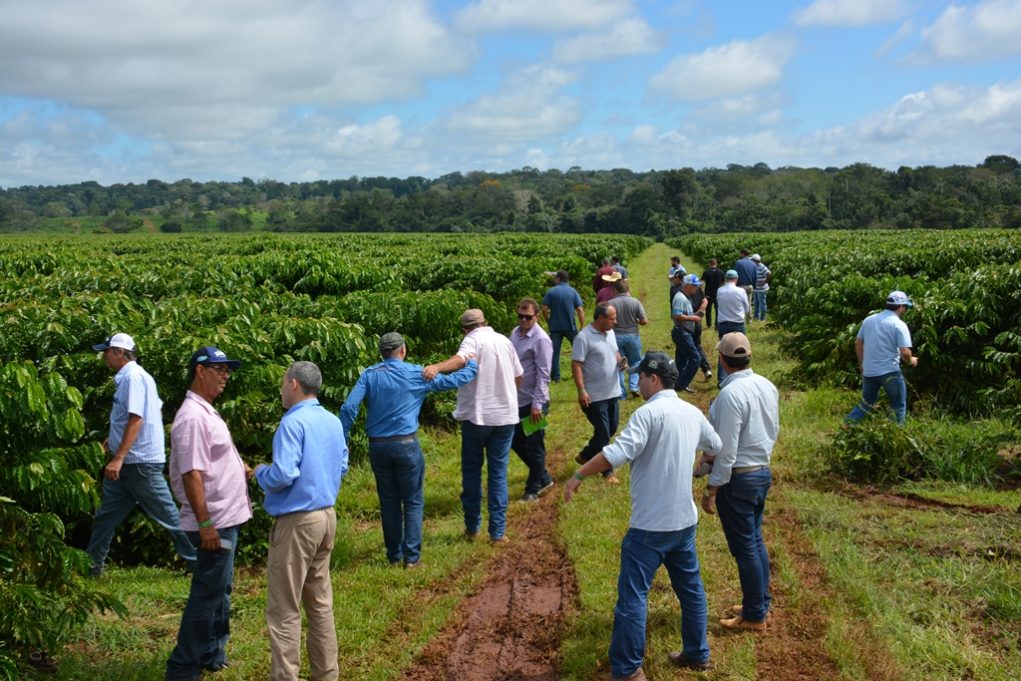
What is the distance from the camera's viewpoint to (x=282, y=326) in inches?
375

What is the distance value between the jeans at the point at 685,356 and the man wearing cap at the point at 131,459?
895 cm

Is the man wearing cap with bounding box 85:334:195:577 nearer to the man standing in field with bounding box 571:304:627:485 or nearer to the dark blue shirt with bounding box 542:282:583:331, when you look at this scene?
the man standing in field with bounding box 571:304:627:485

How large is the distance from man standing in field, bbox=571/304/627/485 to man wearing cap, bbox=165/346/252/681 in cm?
476

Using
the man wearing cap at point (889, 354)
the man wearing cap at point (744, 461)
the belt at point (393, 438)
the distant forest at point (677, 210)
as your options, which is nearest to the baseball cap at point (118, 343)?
the belt at point (393, 438)

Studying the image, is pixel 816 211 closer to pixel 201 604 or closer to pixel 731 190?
pixel 731 190

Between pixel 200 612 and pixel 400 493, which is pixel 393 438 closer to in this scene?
pixel 400 493

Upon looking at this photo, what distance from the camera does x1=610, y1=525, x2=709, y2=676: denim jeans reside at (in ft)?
17.7

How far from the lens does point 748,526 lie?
5.98 meters

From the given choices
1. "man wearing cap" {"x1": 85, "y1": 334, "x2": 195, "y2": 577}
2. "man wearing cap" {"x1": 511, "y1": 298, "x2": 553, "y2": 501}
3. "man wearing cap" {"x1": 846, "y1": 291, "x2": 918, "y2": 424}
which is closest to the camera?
"man wearing cap" {"x1": 85, "y1": 334, "x2": 195, "y2": 577}

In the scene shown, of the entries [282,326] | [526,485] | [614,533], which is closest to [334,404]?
[282,326]

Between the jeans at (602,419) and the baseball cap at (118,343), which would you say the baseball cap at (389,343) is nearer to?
the baseball cap at (118,343)

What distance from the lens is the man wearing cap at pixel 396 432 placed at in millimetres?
7363

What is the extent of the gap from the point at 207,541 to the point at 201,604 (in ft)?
1.50

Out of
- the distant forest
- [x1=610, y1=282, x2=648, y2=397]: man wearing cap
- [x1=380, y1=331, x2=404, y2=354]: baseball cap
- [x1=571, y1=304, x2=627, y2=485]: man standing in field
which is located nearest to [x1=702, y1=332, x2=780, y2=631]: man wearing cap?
[x1=380, y1=331, x2=404, y2=354]: baseball cap
